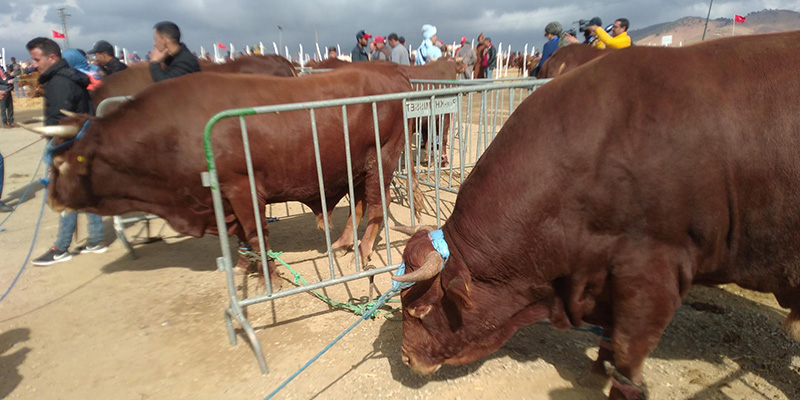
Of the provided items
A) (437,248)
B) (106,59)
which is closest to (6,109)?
(106,59)

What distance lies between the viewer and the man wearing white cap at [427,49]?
11.6 m

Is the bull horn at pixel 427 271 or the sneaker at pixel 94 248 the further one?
the sneaker at pixel 94 248

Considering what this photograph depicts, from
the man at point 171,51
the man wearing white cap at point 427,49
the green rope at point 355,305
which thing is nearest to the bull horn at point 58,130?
the man at point 171,51

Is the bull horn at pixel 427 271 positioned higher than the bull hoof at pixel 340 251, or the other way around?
the bull horn at pixel 427 271

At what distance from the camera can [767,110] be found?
6.68 ft

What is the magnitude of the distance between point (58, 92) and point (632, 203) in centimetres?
567

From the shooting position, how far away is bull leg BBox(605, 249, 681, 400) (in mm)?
2197

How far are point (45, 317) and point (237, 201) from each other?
6.57ft

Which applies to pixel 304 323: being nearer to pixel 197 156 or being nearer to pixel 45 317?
pixel 197 156

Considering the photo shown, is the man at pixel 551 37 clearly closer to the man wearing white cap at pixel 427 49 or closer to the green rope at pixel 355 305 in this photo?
the man wearing white cap at pixel 427 49

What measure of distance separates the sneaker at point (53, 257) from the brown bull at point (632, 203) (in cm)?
462

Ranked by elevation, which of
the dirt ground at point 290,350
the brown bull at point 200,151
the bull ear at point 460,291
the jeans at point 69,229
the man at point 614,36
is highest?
the man at point 614,36

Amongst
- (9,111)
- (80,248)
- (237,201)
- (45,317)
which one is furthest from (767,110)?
(9,111)

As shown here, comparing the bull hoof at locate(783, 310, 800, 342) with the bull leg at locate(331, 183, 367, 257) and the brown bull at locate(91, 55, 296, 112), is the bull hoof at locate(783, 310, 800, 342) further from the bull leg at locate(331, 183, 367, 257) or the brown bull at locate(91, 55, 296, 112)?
the brown bull at locate(91, 55, 296, 112)
